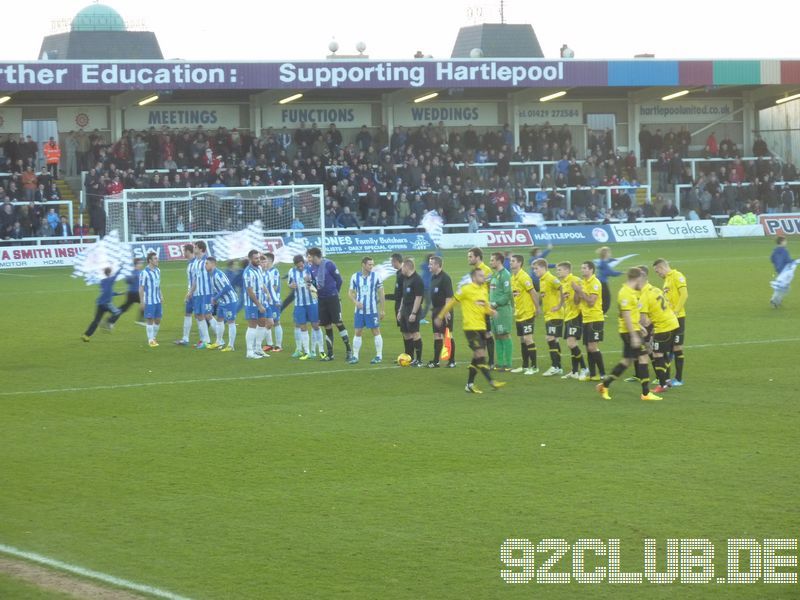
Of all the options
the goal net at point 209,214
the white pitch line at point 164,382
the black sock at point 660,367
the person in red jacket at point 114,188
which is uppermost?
the person in red jacket at point 114,188

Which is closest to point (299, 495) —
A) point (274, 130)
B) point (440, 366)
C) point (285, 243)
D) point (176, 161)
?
point (440, 366)

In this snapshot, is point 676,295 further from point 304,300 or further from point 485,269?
point 304,300

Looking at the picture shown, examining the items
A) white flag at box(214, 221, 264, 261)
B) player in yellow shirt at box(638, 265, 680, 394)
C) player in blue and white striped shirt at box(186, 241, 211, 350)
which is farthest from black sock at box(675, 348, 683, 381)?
white flag at box(214, 221, 264, 261)

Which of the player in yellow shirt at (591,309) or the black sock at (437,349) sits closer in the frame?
the player in yellow shirt at (591,309)

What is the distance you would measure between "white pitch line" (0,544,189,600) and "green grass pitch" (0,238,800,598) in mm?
104

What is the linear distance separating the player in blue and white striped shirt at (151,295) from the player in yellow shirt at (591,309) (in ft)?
29.1

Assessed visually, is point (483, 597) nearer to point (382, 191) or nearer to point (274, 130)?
point (382, 191)

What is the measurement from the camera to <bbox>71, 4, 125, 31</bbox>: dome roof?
74500 mm

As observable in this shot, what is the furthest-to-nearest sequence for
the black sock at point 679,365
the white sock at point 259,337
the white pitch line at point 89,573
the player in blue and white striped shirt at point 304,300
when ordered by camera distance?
1. the white sock at point 259,337
2. the player in blue and white striped shirt at point 304,300
3. the black sock at point 679,365
4. the white pitch line at point 89,573

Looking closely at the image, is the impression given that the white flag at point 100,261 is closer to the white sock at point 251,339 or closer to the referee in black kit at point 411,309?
the white sock at point 251,339

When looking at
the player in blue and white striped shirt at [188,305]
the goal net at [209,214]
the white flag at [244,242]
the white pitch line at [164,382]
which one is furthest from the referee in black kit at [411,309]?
the goal net at [209,214]

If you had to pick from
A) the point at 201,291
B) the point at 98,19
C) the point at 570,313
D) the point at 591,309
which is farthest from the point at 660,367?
the point at 98,19

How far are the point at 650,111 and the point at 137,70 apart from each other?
81.9ft

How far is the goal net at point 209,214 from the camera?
39.9 meters
